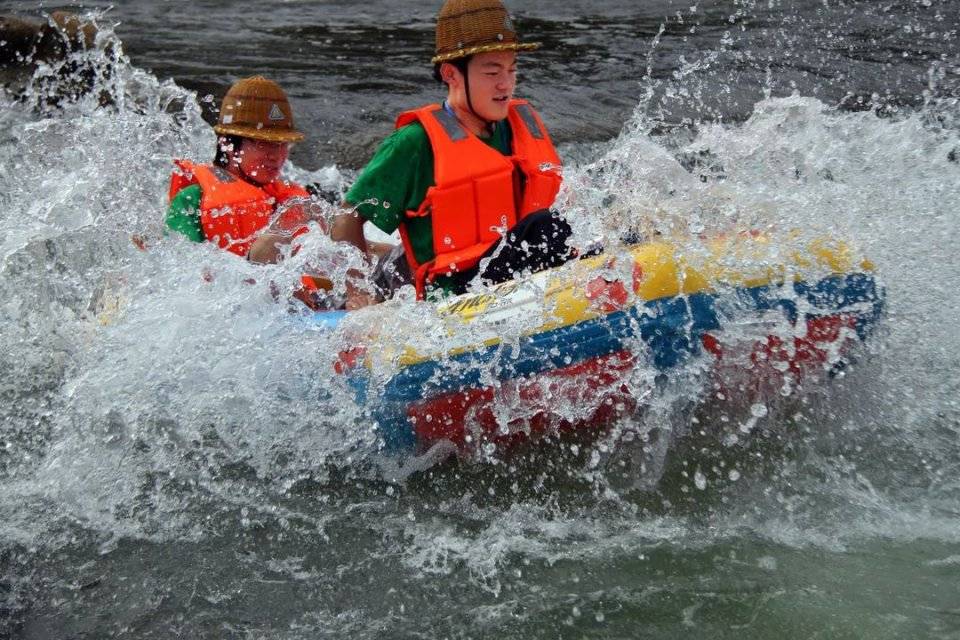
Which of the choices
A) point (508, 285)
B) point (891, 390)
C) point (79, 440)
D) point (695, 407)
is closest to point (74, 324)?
point (79, 440)

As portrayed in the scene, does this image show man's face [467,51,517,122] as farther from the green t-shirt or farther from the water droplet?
the water droplet

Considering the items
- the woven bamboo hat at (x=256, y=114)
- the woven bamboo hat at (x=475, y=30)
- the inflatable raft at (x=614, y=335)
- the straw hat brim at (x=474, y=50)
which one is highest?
the woven bamboo hat at (x=475, y=30)

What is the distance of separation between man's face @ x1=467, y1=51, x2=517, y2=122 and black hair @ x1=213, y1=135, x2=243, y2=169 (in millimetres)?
1306

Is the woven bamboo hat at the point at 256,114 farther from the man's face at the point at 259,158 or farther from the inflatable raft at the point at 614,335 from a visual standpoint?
the inflatable raft at the point at 614,335

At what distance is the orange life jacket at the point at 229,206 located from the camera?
419cm

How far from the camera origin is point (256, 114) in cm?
432

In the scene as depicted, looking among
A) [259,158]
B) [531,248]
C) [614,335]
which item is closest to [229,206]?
[259,158]

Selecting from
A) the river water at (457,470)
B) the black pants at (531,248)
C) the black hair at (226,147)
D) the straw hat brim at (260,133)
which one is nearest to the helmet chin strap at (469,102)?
the river water at (457,470)

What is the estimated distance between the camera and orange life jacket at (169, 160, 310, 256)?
4.19 metres

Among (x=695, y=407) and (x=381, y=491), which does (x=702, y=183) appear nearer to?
(x=695, y=407)

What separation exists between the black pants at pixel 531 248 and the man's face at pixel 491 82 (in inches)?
19.8

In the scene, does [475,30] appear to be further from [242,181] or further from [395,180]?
[242,181]

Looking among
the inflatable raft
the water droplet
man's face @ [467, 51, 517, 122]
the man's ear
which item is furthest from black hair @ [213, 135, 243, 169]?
the water droplet

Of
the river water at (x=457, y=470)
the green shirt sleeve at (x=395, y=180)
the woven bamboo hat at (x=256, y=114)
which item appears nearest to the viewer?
the river water at (x=457, y=470)
